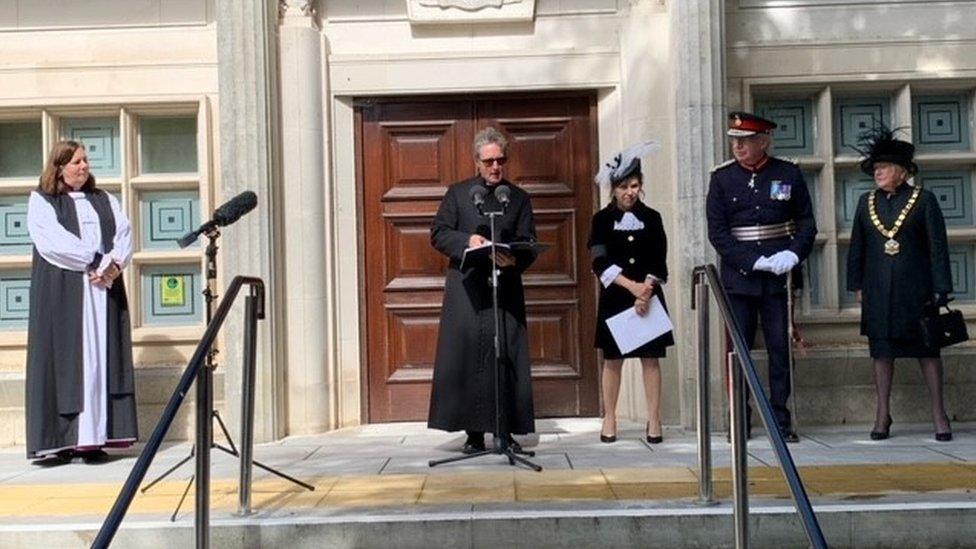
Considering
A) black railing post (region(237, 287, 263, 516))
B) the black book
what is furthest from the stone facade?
black railing post (region(237, 287, 263, 516))

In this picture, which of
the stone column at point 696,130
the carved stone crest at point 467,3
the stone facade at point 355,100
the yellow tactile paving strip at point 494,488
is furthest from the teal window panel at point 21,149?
the stone column at point 696,130

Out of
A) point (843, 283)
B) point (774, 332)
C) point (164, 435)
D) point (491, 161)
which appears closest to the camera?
point (164, 435)

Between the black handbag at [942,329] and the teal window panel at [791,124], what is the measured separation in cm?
188

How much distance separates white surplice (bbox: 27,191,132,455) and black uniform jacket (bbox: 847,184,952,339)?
545cm

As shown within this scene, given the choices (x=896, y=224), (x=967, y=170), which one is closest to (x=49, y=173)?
(x=896, y=224)

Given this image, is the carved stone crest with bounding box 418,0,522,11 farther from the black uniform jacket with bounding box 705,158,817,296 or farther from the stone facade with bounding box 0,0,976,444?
the black uniform jacket with bounding box 705,158,817,296

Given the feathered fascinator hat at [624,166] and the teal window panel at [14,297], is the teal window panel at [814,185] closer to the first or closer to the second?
the feathered fascinator hat at [624,166]

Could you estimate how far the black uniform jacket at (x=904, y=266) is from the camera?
7367 millimetres

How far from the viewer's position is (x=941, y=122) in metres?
8.63

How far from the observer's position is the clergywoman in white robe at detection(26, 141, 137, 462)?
7355 millimetres

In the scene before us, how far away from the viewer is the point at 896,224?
24.5 feet

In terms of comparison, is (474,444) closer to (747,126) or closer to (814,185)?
(747,126)

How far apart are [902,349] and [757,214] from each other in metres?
1.43

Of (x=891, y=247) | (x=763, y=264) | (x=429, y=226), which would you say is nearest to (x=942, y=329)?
(x=891, y=247)
